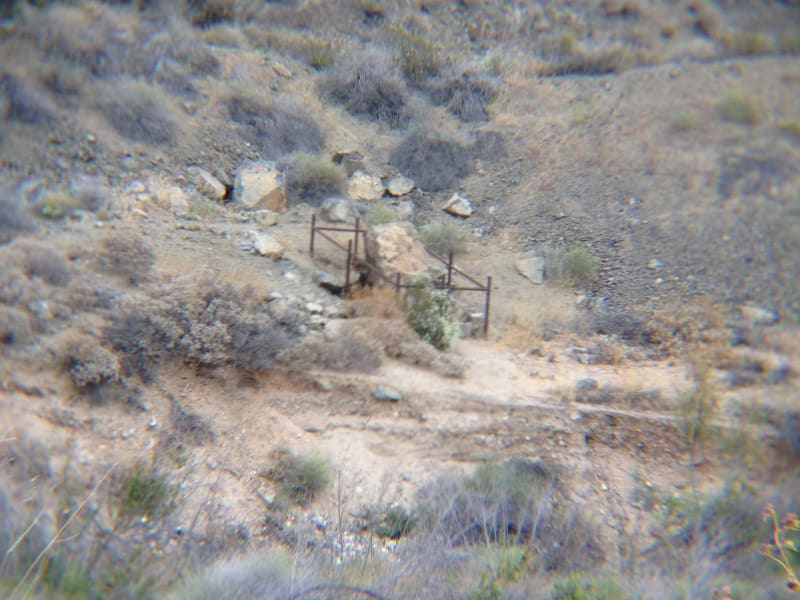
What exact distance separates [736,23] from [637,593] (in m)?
6.95

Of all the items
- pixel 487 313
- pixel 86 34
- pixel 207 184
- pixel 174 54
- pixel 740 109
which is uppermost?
pixel 86 34

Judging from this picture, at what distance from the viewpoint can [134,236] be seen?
22.7 feet

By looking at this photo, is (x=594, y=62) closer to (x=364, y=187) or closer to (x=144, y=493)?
(x=364, y=187)

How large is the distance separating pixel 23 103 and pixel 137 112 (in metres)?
1.60

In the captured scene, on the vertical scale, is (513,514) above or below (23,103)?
below

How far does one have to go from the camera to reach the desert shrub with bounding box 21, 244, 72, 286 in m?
5.84

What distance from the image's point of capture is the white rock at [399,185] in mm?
9906

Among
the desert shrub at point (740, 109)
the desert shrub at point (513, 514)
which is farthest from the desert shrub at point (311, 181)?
the desert shrub at point (740, 109)

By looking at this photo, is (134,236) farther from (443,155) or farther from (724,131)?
(724,131)

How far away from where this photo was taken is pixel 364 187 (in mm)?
9734

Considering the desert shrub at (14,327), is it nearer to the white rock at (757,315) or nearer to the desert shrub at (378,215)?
the desert shrub at (378,215)

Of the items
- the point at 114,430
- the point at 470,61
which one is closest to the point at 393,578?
the point at 114,430

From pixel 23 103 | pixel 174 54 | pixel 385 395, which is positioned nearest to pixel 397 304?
pixel 385 395

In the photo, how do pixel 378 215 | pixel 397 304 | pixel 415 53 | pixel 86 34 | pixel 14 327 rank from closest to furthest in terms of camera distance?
1. pixel 14 327
2. pixel 397 304
3. pixel 378 215
4. pixel 86 34
5. pixel 415 53
